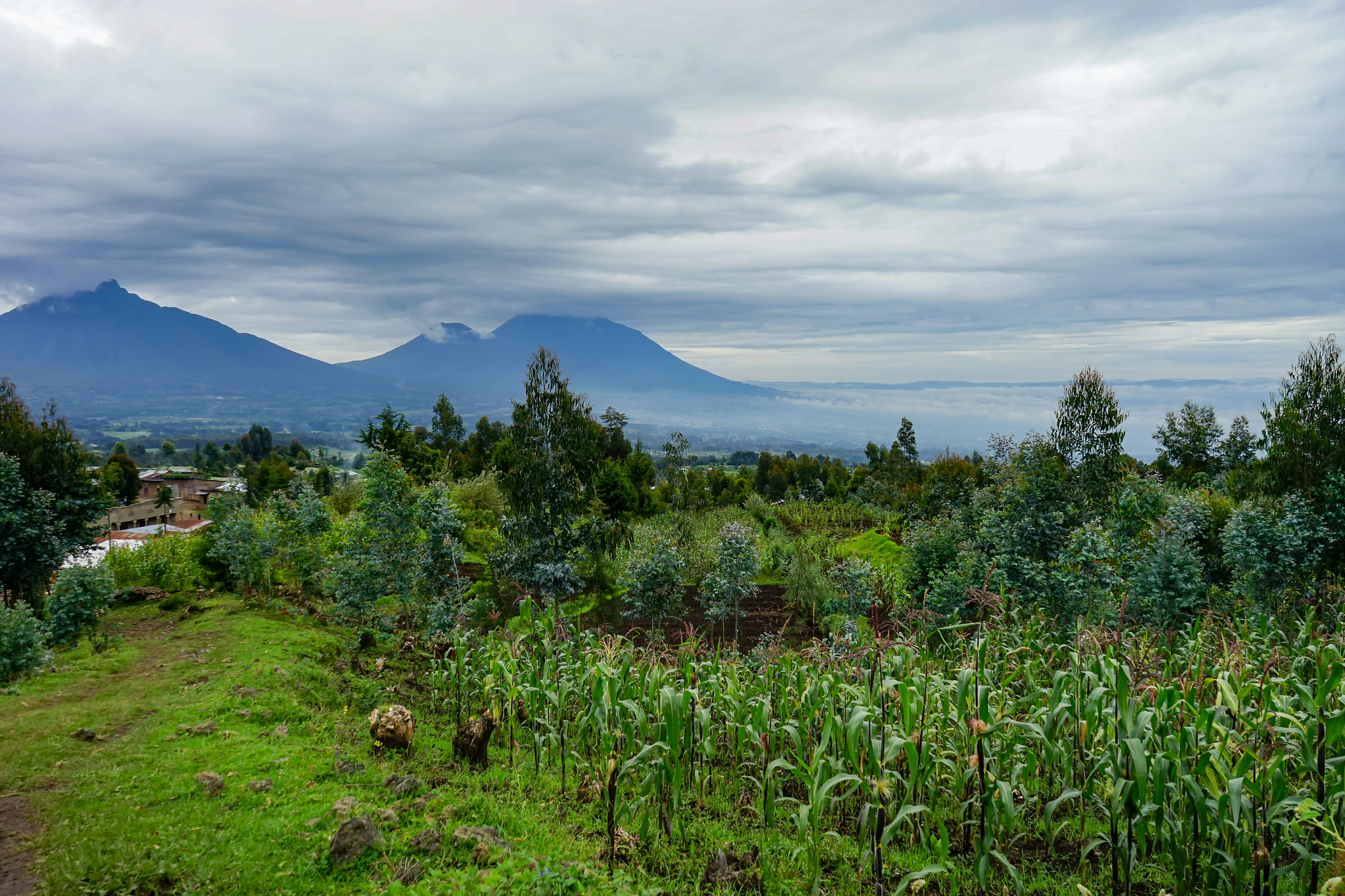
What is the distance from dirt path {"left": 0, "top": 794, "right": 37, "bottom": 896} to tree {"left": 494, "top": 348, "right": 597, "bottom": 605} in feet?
22.9

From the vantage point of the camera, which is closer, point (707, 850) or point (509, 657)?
point (707, 850)

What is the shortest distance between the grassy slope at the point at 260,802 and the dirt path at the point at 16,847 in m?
0.10

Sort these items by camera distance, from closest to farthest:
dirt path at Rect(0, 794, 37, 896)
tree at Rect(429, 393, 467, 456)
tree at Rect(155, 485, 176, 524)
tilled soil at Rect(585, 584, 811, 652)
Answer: dirt path at Rect(0, 794, 37, 896)
tilled soil at Rect(585, 584, 811, 652)
tree at Rect(155, 485, 176, 524)
tree at Rect(429, 393, 467, 456)

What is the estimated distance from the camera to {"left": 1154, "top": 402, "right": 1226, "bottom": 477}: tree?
3284cm

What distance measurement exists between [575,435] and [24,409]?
12.0 m

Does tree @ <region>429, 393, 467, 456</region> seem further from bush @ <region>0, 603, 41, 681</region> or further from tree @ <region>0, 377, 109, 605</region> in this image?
bush @ <region>0, 603, 41, 681</region>

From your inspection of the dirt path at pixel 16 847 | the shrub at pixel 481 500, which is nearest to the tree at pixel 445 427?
the shrub at pixel 481 500

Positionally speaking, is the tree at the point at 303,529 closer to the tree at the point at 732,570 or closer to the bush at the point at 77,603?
the bush at the point at 77,603

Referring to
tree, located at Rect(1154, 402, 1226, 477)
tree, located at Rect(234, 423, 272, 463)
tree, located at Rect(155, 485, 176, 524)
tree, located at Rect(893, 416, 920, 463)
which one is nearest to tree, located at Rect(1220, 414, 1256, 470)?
tree, located at Rect(1154, 402, 1226, 477)

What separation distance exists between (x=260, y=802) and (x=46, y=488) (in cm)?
1222

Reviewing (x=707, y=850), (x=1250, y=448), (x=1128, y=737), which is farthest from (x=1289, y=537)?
(x=1250, y=448)

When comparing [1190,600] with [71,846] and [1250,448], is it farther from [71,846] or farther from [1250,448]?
[1250,448]

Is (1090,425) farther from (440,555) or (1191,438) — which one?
(1191,438)

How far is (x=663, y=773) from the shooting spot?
4.41m
